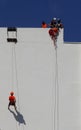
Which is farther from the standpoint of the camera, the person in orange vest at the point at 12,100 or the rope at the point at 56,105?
the rope at the point at 56,105

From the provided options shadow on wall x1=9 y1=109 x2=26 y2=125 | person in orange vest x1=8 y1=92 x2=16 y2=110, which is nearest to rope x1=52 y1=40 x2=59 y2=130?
shadow on wall x1=9 y1=109 x2=26 y2=125

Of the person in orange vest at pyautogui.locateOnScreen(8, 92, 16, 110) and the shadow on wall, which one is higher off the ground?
the person in orange vest at pyautogui.locateOnScreen(8, 92, 16, 110)

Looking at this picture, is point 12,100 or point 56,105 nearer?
point 12,100

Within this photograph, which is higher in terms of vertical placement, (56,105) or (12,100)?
(12,100)

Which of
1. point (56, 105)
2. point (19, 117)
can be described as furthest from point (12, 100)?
point (56, 105)

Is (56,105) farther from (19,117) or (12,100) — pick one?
(12,100)

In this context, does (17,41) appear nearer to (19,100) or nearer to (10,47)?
(10,47)

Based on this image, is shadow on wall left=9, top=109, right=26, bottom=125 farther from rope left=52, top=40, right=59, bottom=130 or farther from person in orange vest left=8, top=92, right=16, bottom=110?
rope left=52, top=40, right=59, bottom=130

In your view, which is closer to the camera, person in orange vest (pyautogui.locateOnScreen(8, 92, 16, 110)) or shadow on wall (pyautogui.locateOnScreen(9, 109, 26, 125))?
person in orange vest (pyautogui.locateOnScreen(8, 92, 16, 110))

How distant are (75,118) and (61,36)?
204 inches

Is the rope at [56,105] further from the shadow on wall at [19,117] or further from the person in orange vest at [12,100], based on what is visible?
the person in orange vest at [12,100]

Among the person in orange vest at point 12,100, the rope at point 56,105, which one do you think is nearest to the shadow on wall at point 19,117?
the person in orange vest at point 12,100

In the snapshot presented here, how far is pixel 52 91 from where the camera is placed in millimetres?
37062

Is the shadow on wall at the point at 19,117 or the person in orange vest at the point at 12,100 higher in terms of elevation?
the person in orange vest at the point at 12,100
